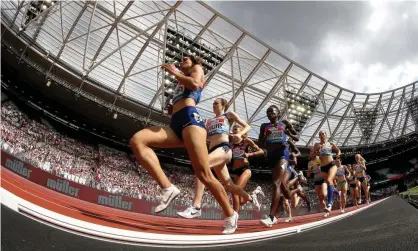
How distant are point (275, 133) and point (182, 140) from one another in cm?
237

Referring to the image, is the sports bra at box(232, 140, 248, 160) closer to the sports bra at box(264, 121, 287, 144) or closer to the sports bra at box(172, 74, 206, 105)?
the sports bra at box(264, 121, 287, 144)

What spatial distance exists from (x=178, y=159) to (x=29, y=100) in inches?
453

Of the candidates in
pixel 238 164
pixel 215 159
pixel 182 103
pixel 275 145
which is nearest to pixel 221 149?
pixel 215 159

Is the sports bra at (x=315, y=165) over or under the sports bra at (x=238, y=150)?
over

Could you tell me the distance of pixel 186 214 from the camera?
3.01m

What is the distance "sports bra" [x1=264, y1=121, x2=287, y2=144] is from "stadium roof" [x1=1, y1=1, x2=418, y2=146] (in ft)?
46.0

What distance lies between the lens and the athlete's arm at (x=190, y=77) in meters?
2.74

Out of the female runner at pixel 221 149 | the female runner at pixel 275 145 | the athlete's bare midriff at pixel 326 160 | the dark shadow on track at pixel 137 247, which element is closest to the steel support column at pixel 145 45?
the athlete's bare midriff at pixel 326 160

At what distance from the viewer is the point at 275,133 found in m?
4.79

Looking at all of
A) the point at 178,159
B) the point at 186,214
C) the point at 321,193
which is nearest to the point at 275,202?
the point at 186,214

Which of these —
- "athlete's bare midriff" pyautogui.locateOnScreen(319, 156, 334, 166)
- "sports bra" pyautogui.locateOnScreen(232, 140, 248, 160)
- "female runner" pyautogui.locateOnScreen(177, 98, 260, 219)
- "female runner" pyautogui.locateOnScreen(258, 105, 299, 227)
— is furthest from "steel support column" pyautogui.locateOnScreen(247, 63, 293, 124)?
"female runner" pyautogui.locateOnScreen(177, 98, 260, 219)

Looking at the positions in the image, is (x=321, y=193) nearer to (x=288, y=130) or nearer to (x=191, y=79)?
(x=288, y=130)

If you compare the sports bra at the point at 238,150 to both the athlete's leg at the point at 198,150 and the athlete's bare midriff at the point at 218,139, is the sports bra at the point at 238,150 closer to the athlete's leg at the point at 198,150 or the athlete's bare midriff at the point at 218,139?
the athlete's bare midriff at the point at 218,139

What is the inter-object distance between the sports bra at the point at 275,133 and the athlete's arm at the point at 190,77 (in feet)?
7.00
